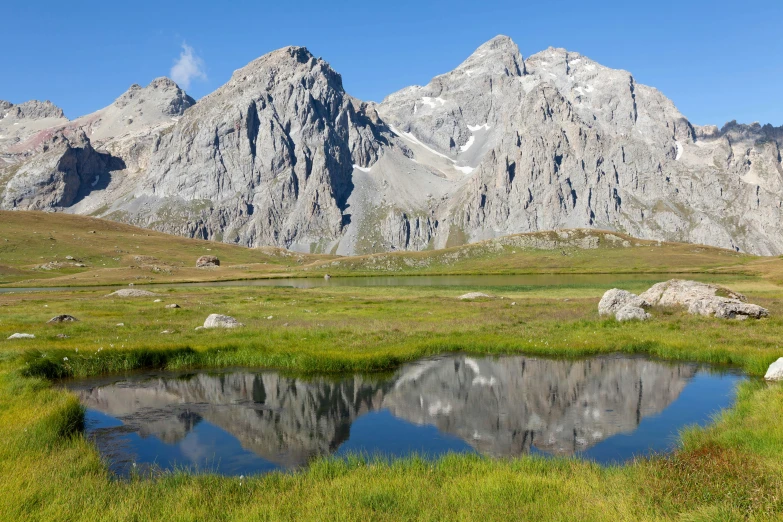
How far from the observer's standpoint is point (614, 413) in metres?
21.1

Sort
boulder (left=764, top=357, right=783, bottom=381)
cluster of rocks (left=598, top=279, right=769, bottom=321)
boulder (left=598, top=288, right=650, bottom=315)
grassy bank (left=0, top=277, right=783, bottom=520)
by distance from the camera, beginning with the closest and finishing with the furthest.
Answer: grassy bank (left=0, top=277, right=783, bottom=520) < boulder (left=764, top=357, right=783, bottom=381) < cluster of rocks (left=598, top=279, right=769, bottom=321) < boulder (left=598, top=288, right=650, bottom=315)

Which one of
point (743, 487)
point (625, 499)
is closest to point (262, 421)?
point (625, 499)

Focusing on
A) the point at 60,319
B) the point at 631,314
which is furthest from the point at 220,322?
the point at 631,314

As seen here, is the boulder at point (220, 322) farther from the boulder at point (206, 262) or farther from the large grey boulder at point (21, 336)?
the boulder at point (206, 262)

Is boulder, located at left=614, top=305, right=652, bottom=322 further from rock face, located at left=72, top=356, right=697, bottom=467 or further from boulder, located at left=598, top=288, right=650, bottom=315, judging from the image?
rock face, located at left=72, top=356, right=697, bottom=467

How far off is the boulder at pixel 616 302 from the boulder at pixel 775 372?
2157 cm

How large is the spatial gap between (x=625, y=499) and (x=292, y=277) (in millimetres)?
159199

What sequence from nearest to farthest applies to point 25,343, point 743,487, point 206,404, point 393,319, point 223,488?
point 743,487, point 223,488, point 206,404, point 25,343, point 393,319

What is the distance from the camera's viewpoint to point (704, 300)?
44.3 metres

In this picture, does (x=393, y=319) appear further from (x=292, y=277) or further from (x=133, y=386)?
(x=292, y=277)

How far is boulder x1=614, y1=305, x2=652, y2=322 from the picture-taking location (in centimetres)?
4284

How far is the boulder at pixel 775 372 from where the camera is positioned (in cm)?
2273

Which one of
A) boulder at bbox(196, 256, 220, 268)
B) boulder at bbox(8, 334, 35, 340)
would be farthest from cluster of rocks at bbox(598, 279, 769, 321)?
boulder at bbox(196, 256, 220, 268)

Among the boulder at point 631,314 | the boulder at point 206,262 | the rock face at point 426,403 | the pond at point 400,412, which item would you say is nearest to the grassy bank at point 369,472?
the pond at point 400,412
